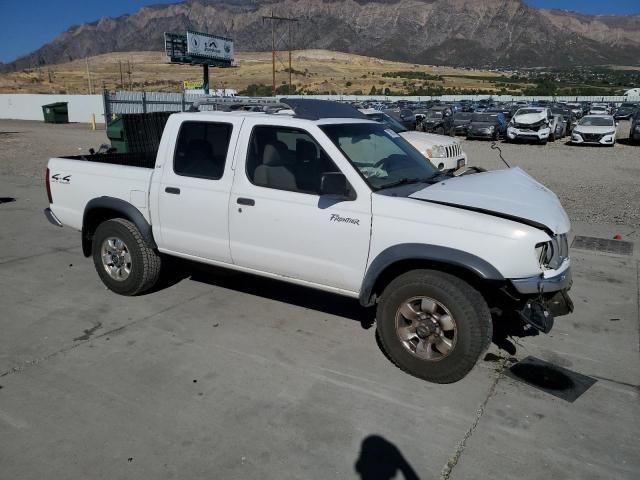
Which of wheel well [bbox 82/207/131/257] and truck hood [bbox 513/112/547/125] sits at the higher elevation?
Answer: truck hood [bbox 513/112/547/125]

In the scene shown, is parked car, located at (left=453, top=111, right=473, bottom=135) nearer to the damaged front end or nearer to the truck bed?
the truck bed

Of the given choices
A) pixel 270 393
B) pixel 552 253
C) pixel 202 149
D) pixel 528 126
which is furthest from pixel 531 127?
pixel 270 393

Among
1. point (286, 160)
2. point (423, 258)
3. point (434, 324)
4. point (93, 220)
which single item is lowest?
point (434, 324)

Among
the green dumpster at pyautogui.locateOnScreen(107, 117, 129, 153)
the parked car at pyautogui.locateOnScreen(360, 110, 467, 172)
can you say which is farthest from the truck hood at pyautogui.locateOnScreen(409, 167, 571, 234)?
the green dumpster at pyautogui.locateOnScreen(107, 117, 129, 153)

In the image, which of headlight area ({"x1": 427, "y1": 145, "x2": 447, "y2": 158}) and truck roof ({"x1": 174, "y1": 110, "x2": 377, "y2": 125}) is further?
headlight area ({"x1": 427, "y1": 145, "x2": 447, "y2": 158})

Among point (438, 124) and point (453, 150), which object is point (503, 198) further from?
point (438, 124)

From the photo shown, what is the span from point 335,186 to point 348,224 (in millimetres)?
300

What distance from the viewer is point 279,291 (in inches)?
227

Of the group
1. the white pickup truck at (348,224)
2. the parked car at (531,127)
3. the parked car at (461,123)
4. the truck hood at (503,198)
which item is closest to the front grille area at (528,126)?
the parked car at (531,127)

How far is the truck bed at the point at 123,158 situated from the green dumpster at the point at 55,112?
36.6 meters

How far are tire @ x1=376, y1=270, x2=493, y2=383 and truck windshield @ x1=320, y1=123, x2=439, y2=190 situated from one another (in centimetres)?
83

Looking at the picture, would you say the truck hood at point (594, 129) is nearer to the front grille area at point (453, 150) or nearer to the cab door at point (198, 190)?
the front grille area at point (453, 150)

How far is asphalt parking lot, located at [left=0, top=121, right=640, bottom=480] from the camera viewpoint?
124 inches

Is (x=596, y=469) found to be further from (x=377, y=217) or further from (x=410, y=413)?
(x=377, y=217)
